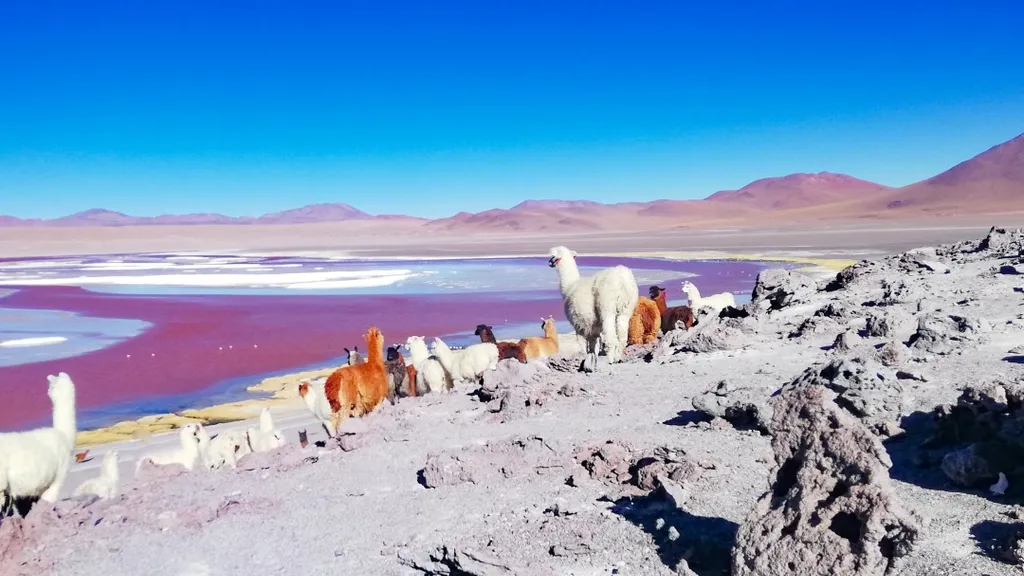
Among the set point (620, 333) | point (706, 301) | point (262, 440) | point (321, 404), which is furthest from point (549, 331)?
point (262, 440)

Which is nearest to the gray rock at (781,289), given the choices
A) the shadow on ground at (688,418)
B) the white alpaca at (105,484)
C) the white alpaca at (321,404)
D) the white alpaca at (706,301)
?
the white alpaca at (706,301)

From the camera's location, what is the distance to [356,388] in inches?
347

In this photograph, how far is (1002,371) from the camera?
6.92 meters

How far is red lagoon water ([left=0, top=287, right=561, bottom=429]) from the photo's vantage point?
1445cm

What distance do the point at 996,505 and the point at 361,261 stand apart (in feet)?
167

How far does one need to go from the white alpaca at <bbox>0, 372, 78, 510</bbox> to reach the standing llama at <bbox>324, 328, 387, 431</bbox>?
2583 mm

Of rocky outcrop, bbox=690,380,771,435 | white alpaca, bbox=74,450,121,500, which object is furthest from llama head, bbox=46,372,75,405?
rocky outcrop, bbox=690,380,771,435

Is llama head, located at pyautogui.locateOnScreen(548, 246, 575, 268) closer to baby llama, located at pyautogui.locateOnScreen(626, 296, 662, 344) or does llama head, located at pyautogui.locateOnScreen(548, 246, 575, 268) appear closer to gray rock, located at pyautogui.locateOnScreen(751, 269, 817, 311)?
baby llama, located at pyautogui.locateOnScreen(626, 296, 662, 344)

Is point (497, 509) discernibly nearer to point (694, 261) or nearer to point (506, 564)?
point (506, 564)

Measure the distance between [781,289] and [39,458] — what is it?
11735mm

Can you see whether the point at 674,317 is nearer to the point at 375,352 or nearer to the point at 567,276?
the point at 567,276

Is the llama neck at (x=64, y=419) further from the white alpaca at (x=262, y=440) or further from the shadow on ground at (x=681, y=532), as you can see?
the shadow on ground at (x=681, y=532)

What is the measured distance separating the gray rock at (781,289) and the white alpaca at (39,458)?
34.3ft

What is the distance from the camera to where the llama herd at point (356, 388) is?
6.26m
